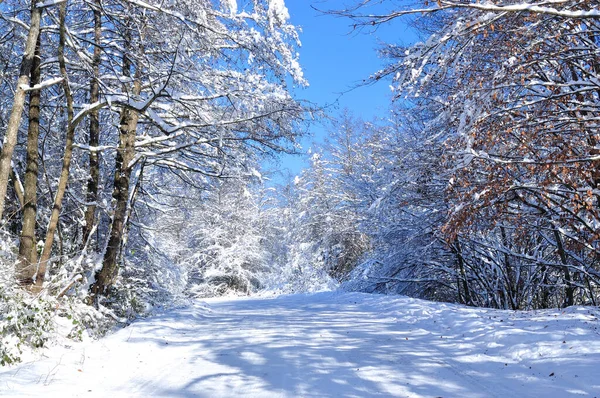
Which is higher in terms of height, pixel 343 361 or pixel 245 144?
pixel 245 144

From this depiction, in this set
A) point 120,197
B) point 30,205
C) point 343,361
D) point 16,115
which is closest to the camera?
point 343,361

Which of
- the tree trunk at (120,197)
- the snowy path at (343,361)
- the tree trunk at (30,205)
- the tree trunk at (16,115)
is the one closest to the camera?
the snowy path at (343,361)

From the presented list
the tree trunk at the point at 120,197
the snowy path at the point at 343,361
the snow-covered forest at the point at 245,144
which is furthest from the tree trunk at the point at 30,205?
the tree trunk at the point at 120,197

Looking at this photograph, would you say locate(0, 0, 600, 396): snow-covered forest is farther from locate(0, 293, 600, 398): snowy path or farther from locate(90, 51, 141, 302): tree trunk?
Result: locate(0, 293, 600, 398): snowy path

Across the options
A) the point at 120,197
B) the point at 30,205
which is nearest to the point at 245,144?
the point at 120,197

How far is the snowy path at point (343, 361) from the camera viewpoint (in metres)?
4.09

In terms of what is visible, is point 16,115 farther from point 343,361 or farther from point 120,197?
point 343,361

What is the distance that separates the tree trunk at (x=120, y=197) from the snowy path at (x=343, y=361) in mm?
1873

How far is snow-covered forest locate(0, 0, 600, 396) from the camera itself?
6262mm

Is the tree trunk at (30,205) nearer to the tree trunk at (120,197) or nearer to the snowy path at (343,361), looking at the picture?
the snowy path at (343,361)

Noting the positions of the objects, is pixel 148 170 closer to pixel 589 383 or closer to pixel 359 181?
pixel 359 181

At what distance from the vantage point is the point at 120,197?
31.4 ft

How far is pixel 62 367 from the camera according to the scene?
4.85 m

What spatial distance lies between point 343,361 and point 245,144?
584cm
